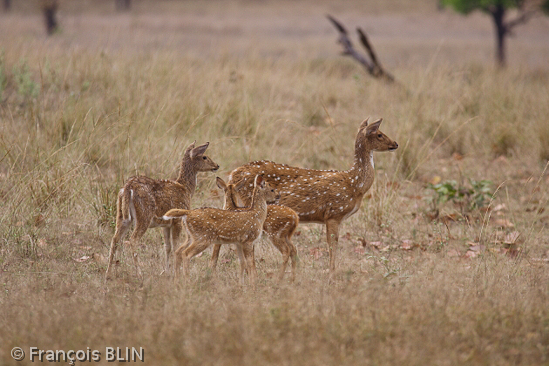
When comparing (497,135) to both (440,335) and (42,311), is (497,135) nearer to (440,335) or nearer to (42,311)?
(440,335)

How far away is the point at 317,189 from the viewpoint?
621 centimetres

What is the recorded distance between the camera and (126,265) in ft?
19.7

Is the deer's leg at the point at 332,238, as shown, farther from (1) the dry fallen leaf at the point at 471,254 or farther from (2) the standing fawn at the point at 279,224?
(1) the dry fallen leaf at the point at 471,254

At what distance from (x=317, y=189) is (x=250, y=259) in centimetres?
106

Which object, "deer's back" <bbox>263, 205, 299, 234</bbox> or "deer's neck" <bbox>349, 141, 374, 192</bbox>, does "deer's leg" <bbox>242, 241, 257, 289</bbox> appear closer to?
"deer's back" <bbox>263, 205, 299, 234</bbox>

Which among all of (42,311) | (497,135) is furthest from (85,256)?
(497,135)

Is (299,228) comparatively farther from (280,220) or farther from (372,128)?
(280,220)

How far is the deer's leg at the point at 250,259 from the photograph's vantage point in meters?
5.49

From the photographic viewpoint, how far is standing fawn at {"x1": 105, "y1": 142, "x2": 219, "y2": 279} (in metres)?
5.73

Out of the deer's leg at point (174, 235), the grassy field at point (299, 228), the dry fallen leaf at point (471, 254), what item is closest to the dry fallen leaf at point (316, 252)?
the grassy field at point (299, 228)

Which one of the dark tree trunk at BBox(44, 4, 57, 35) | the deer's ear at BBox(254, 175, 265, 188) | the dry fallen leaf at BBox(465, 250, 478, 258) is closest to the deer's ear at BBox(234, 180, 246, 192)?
the deer's ear at BBox(254, 175, 265, 188)

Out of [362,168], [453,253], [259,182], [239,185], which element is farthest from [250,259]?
[453,253]

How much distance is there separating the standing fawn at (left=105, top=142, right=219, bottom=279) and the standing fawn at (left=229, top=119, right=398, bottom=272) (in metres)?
0.47

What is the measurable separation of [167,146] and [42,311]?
167 inches
